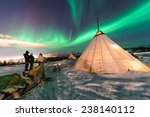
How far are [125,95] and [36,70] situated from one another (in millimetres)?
5672

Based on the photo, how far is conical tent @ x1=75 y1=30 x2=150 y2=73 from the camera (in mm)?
15609

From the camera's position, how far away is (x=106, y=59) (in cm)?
1648

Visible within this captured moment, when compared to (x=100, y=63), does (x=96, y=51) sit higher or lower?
higher

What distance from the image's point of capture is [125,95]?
353 inches

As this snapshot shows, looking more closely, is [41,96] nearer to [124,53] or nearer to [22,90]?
[22,90]

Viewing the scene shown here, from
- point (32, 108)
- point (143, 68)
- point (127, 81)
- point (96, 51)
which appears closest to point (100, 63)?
point (96, 51)

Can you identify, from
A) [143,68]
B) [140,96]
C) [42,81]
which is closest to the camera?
[140,96]

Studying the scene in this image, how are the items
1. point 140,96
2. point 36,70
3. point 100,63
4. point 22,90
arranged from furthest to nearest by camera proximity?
point 100,63
point 36,70
point 22,90
point 140,96

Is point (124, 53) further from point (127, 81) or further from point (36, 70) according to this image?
point (36, 70)

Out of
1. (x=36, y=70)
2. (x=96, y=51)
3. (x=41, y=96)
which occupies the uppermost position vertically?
(x=96, y=51)

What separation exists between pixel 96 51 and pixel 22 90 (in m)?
9.15

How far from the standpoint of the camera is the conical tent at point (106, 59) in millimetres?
15609

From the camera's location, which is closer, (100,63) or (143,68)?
(143,68)

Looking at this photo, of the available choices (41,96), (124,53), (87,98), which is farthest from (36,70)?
(124,53)
